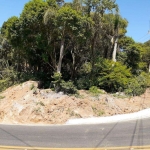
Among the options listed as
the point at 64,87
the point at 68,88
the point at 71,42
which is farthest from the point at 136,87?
the point at 71,42

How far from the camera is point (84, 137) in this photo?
8.30m

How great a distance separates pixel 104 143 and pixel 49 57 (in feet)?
46.4

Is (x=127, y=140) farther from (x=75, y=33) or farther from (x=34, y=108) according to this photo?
(x=75, y=33)

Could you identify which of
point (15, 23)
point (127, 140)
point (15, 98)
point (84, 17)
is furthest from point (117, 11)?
point (127, 140)

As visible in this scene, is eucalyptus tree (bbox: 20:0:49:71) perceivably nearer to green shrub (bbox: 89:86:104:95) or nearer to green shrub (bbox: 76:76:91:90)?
green shrub (bbox: 76:76:91:90)

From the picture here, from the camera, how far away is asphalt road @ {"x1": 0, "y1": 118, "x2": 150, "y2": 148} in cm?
738

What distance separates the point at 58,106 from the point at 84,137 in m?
6.09

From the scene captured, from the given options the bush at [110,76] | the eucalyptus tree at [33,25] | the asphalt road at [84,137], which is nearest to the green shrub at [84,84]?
A: the bush at [110,76]

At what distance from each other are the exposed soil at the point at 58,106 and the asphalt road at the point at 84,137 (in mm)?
3622

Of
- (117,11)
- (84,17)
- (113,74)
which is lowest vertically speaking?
(113,74)

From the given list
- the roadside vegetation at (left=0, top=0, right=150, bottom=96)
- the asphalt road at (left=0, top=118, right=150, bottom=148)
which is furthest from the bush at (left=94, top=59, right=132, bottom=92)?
the asphalt road at (left=0, top=118, right=150, bottom=148)

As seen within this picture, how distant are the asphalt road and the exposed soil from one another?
3622mm

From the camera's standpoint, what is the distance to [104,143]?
7.39 metres

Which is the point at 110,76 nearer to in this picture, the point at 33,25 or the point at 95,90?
the point at 95,90
